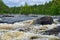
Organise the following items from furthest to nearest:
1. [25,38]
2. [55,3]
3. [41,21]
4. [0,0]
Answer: [0,0] < [55,3] < [41,21] < [25,38]

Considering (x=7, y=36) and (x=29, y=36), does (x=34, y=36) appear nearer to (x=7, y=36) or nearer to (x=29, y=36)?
(x=29, y=36)

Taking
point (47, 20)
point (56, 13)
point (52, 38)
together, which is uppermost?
point (52, 38)

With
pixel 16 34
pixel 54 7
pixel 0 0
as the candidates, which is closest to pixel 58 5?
pixel 54 7

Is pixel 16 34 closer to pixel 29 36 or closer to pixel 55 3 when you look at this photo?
pixel 29 36

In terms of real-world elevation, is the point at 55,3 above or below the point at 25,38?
below

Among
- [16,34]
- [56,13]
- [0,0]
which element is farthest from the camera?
[0,0]

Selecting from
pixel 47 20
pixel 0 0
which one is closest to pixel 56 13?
pixel 0 0

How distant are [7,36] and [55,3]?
172 feet

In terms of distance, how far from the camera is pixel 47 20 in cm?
1077

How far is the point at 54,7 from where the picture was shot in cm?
5350

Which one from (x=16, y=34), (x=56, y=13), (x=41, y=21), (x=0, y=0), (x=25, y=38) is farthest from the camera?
→ (x=0, y=0)

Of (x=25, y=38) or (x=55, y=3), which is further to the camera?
(x=55, y=3)

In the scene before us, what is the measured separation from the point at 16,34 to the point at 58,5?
4944cm

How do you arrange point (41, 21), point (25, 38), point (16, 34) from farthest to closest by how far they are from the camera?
point (41, 21)
point (16, 34)
point (25, 38)
